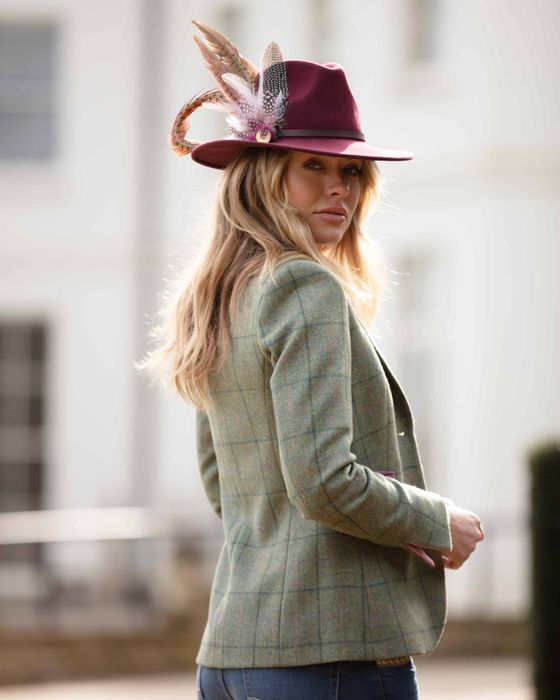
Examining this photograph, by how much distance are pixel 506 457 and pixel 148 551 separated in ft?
8.07

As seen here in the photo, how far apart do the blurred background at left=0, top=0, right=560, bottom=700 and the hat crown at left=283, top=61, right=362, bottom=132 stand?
529 cm

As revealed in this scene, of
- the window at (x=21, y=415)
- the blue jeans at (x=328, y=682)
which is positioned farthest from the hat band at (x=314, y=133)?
the window at (x=21, y=415)

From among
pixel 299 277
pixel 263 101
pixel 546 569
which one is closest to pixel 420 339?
pixel 546 569

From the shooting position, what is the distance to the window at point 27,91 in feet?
40.5

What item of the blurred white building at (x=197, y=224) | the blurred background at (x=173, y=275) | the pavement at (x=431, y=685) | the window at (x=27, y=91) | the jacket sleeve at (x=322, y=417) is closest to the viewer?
the jacket sleeve at (x=322, y=417)

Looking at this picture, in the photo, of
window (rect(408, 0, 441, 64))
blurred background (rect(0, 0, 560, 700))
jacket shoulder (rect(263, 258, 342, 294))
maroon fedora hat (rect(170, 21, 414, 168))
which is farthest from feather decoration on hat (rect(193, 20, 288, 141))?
window (rect(408, 0, 441, 64))

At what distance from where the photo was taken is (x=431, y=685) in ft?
26.8

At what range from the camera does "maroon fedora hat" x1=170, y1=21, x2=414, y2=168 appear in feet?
8.30

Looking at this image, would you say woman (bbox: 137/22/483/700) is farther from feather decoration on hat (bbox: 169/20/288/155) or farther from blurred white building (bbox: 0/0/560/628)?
blurred white building (bbox: 0/0/560/628)

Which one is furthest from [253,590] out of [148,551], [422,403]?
[422,403]

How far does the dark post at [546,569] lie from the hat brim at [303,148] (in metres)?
3.27

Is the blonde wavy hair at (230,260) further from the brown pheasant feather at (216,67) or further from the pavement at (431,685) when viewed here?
the pavement at (431,685)

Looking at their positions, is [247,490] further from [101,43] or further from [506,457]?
[101,43]

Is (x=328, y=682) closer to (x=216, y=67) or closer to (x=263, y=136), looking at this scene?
(x=263, y=136)
